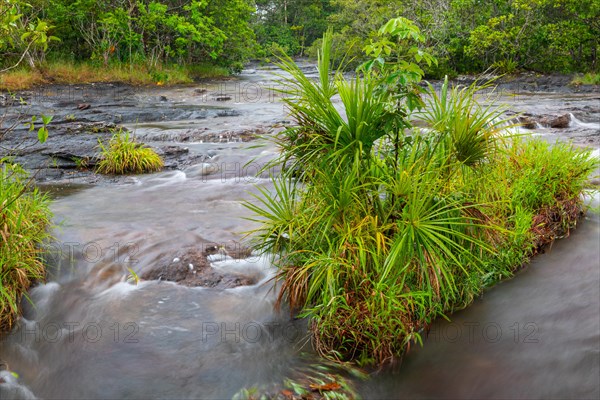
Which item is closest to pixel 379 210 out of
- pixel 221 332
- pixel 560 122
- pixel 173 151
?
pixel 221 332

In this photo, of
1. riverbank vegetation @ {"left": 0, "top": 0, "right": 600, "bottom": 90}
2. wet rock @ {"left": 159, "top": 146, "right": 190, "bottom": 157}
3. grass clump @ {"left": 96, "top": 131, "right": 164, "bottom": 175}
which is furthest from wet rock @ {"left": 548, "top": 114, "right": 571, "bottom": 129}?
riverbank vegetation @ {"left": 0, "top": 0, "right": 600, "bottom": 90}

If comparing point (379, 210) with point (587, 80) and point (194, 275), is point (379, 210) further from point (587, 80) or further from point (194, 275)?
point (587, 80)

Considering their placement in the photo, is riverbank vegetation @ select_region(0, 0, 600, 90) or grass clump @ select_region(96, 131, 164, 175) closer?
grass clump @ select_region(96, 131, 164, 175)

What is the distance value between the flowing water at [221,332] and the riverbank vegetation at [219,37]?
16.9 m

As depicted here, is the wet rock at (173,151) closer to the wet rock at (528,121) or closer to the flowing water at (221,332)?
the flowing water at (221,332)

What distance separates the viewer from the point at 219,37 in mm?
24734

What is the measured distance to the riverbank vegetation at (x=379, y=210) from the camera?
4.00m

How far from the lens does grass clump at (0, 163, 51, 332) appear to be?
14.4 feet

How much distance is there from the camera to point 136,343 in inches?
167

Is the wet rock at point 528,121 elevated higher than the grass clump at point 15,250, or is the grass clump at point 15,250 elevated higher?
the wet rock at point 528,121

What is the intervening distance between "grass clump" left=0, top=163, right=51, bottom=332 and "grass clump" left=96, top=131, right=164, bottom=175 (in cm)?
362

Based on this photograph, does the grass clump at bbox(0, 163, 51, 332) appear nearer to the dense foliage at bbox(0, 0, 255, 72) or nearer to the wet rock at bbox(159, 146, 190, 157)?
the wet rock at bbox(159, 146, 190, 157)

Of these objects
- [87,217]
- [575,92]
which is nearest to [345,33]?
[575,92]

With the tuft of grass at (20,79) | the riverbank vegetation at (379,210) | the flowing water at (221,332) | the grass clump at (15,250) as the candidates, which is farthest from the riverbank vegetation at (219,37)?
the riverbank vegetation at (379,210)
